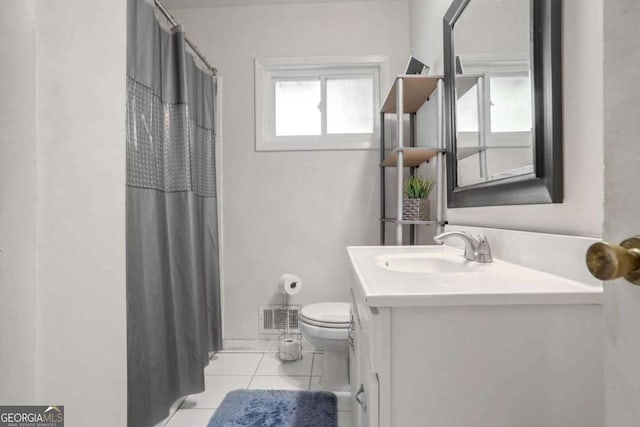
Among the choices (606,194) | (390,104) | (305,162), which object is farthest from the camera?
(305,162)

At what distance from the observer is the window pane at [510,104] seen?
845 millimetres

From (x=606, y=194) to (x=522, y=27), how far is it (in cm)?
76

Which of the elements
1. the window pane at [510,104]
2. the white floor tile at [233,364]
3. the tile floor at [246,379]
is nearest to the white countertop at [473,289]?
the window pane at [510,104]

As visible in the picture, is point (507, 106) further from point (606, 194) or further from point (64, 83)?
point (64, 83)

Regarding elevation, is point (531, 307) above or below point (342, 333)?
above

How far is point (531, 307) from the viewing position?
562mm

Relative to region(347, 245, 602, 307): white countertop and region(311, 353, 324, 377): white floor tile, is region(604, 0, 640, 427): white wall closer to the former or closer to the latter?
region(347, 245, 602, 307): white countertop

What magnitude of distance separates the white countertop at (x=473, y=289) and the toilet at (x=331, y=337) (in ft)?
3.02

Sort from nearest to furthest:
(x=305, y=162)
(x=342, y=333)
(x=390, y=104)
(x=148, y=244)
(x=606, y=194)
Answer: (x=606, y=194), (x=148, y=244), (x=342, y=333), (x=390, y=104), (x=305, y=162)

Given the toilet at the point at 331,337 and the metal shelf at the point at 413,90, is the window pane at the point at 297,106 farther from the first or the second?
the toilet at the point at 331,337

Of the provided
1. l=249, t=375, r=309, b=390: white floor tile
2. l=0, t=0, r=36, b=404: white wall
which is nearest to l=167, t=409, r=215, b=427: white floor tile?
l=249, t=375, r=309, b=390: white floor tile

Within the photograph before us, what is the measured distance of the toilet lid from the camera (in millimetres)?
1590

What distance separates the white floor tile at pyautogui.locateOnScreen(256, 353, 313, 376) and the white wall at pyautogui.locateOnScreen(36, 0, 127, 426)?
92cm

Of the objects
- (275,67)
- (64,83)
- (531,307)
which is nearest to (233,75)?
(275,67)
